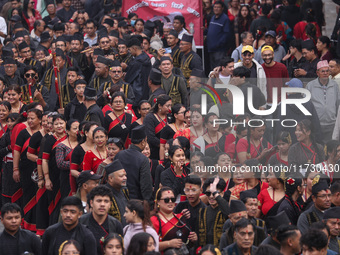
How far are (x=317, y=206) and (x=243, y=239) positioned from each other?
56.6 inches

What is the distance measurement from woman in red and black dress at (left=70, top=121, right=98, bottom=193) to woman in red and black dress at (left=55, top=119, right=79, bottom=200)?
1.10 ft

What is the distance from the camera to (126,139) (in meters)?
14.4

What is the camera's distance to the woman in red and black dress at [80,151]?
41.5 feet

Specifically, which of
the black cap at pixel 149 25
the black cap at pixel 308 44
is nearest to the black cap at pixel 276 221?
the black cap at pixel 308 44

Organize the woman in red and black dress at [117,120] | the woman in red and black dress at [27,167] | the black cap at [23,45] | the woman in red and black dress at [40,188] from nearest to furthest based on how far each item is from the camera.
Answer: the woman in red and black dress at [40,188], the woman in red and black dress at [27,167], the woman in red and black dress at [117,120], the black cap at [23,45]

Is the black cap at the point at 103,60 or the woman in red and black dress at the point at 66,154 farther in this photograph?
the black cap at the point at 103,60

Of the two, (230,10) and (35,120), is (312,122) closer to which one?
(35,120)

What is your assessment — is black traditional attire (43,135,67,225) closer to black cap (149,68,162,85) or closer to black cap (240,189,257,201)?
black cap (149,68,162,85)

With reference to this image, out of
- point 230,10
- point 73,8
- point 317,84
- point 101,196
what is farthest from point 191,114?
point 73,8

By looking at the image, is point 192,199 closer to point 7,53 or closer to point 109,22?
point 7,53

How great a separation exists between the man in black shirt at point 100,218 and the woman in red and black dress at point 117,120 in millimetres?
3705

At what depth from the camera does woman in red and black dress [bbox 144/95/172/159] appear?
14.1m

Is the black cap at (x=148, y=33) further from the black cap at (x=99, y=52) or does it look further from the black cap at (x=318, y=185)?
the black cap at (x=318, y=185)

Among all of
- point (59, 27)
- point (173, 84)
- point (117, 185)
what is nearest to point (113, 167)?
point (117, 185)
